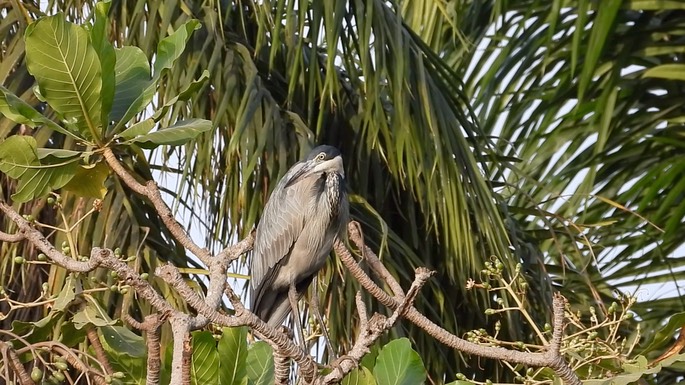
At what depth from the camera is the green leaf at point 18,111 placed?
1909 mm

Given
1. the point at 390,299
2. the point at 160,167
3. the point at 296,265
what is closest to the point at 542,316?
the point at 296,265

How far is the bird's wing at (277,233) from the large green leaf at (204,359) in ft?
4.70

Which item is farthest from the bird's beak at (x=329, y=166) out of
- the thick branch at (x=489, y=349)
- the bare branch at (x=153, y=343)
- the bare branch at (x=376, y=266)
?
the bare branch at (x=153, y=343)

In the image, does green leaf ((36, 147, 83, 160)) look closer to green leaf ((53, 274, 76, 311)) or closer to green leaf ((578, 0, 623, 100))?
green leaf ((53, 274, 76, 311))

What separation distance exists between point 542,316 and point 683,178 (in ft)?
4.94

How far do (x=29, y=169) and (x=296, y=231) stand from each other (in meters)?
1.62

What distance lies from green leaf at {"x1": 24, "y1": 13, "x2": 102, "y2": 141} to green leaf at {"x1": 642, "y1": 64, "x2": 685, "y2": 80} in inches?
155

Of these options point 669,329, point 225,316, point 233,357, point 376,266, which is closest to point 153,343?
point 225,316

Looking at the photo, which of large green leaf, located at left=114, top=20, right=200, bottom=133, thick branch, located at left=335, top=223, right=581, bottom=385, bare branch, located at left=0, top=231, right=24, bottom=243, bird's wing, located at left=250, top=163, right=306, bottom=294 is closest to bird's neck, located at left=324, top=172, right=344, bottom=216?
bird's wing, located at left=250, top=163, right=306, bottom=294

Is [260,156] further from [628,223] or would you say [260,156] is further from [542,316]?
[628,223]

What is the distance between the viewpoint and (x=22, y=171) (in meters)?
1.97

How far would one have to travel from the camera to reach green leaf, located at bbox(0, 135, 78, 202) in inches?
76.0

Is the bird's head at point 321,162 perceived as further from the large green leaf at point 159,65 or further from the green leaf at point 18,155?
the green leaf at point 18,155

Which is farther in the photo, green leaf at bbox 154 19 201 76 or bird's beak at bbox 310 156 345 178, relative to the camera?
bird's beak at bbox 310 156 345 178
